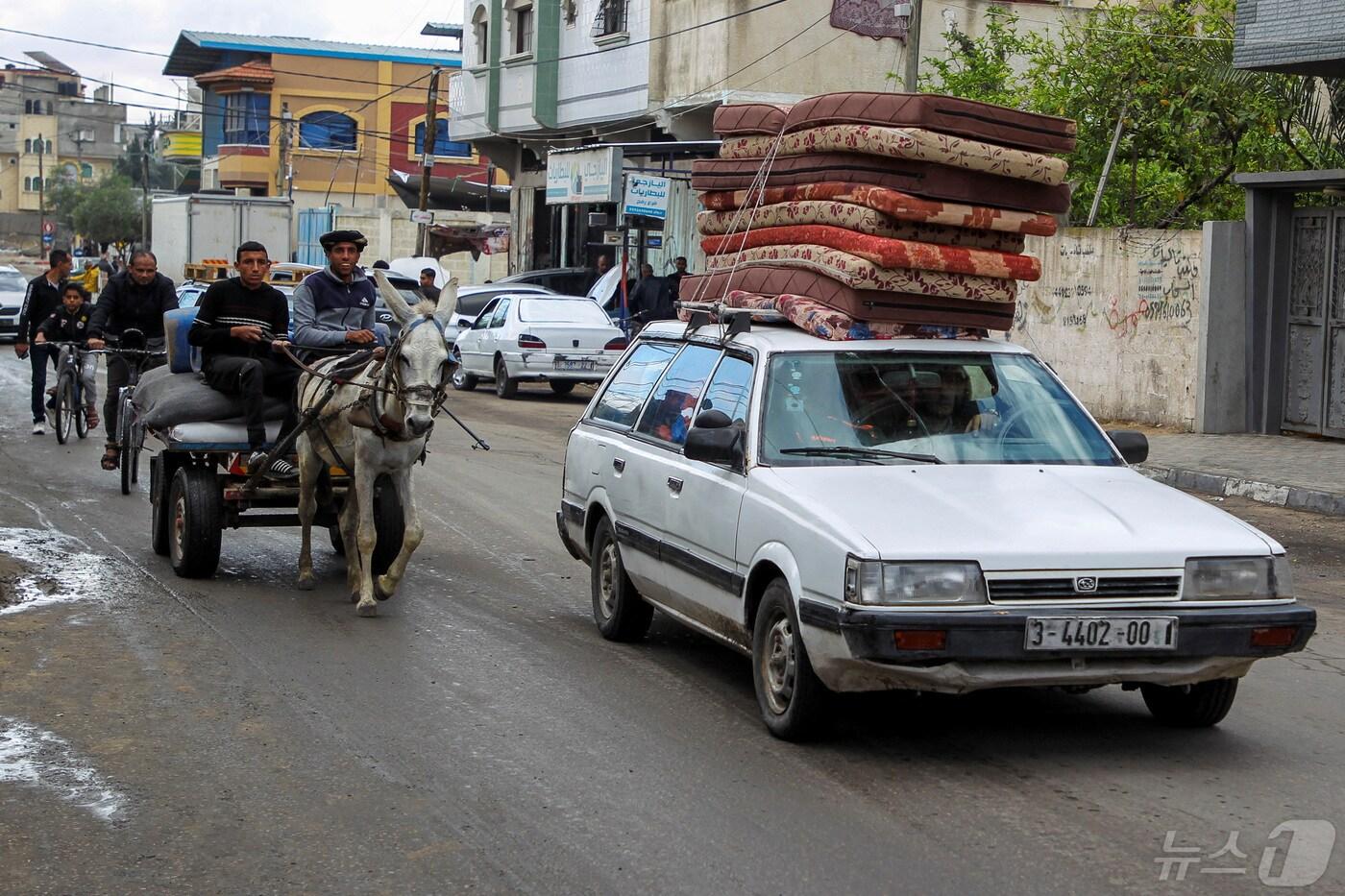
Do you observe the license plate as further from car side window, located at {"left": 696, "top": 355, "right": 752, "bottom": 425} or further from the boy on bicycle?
the boy on bicycle

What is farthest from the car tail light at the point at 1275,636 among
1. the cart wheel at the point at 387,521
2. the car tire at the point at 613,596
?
the cart wheel at the point at 387,521

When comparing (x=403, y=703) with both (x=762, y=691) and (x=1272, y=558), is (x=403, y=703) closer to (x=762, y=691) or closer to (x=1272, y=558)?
(x=762, y=691)

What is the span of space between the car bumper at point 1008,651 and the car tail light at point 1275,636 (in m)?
0.01

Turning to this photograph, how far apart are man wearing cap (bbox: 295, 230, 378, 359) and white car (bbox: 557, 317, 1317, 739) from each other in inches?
93.6

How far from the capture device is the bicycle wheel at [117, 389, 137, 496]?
41.0 feet

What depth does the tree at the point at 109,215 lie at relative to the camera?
101 meters

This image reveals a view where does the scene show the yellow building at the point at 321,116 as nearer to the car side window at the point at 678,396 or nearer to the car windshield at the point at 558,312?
the car windshield at the point at 558,312

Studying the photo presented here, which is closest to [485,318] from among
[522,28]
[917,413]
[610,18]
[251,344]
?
[610,18]

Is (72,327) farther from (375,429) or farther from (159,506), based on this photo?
(375,429)

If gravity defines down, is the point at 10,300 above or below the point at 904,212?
above

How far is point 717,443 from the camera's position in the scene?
266 inches

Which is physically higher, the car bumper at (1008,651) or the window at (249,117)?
the window at (249,117)

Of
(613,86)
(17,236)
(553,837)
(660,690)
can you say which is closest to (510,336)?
(613,86)

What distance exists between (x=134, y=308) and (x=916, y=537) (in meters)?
9.64
